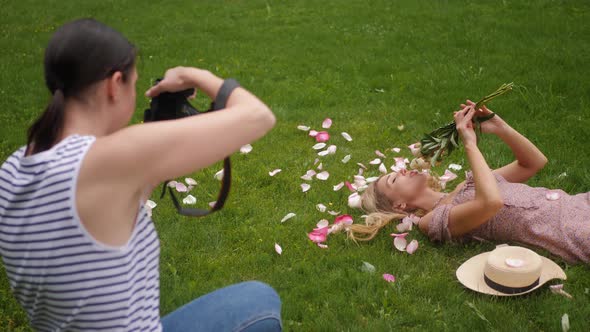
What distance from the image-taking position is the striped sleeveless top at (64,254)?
1.75 metres

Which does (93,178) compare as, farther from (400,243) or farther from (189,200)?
(189,200)

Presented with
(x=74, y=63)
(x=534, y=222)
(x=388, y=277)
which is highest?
(x=74, y=63)

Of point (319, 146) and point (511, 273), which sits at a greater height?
point (511, 273)

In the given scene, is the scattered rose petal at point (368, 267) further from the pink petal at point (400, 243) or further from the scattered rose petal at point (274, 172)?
the scattered rose petal at point (274, 172)

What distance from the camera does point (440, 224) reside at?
4105 mm

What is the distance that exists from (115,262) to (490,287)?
250 centimetres

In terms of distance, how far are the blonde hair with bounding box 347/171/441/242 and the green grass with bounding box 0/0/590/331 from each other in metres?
0.10

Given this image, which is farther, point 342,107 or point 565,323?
point 342,107

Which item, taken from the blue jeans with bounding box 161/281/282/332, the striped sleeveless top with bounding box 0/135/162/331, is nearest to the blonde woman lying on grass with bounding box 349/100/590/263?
the blue jeans with bounding box 161/281/282/332

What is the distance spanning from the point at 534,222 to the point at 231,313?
2.43 meters

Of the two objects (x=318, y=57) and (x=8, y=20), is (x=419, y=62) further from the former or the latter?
(x=8, y=20)

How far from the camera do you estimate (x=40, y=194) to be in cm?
176

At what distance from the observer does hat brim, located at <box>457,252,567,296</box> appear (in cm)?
362

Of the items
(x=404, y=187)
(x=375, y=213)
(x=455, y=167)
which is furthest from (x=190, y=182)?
(x=455, y=167)
